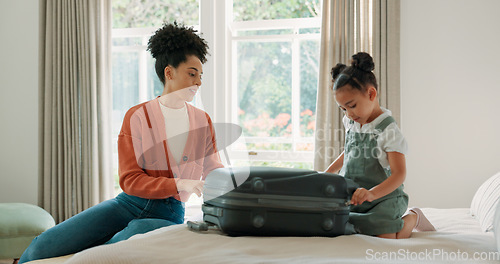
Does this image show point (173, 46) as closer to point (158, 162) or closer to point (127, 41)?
point (158, 162)

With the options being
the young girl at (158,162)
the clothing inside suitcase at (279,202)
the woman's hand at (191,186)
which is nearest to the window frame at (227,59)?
the young girl at (158,162)

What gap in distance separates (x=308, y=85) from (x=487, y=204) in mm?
1697

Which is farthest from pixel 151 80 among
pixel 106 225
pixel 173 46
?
pixel 106 225

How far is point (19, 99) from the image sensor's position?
343 cm

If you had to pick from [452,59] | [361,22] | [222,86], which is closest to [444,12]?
[452,59]

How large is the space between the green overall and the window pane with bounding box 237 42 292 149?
1742 mm

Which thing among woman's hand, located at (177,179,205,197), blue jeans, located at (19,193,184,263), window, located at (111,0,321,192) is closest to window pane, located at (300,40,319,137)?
window, located at (111,0,321,192)

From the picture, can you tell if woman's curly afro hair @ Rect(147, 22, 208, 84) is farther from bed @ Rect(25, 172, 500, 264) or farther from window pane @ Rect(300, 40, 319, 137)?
window pane @ Rect(300, 40, 319, 137)

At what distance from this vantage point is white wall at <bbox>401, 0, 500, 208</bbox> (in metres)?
2.67

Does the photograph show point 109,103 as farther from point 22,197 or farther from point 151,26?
point 22,197

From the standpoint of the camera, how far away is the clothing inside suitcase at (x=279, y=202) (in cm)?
106

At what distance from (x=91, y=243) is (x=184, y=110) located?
0.56 meters

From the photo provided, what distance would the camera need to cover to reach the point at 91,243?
1.40m

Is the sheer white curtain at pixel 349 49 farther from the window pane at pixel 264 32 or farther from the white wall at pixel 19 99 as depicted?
the white wall at pixel 19 99
